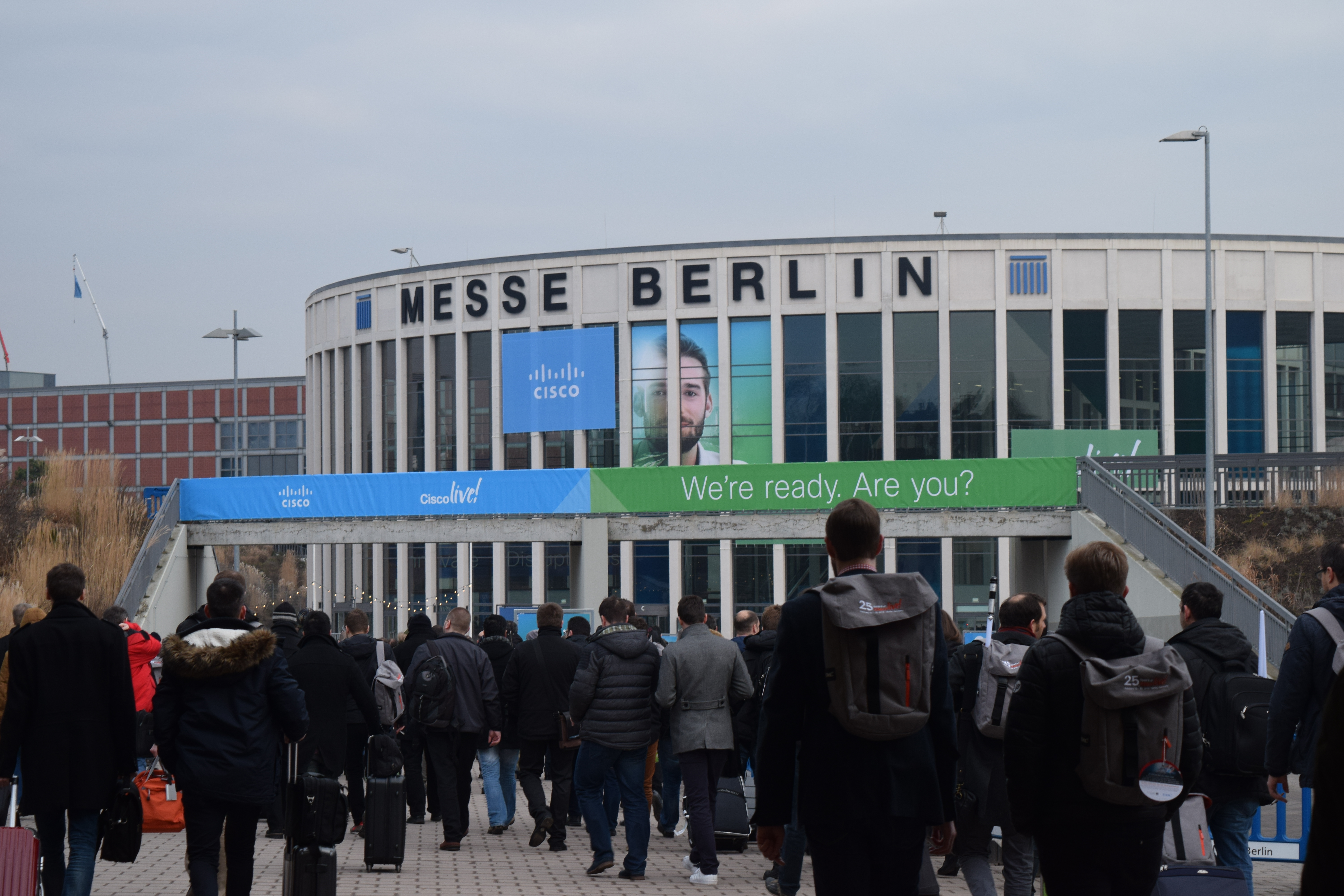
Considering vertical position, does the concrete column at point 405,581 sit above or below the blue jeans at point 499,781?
below

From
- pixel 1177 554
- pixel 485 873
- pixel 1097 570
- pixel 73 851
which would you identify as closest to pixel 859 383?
pixel 1177 554

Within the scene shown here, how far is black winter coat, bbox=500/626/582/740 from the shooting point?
1226 centimetres

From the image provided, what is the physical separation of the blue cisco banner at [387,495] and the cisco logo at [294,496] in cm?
1

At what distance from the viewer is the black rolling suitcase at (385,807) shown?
10.3 meters

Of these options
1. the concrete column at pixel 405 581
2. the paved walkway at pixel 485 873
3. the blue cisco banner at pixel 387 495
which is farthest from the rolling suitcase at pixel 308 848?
the concrete column at pixel 405 581

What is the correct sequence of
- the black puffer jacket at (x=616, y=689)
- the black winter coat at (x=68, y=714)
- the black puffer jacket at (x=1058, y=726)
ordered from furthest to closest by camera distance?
the black puffer jacket at (x=616, y=689) → the black winter coat at (x=68, y=714) → the black puffer jacket at (x=1058, y=726)

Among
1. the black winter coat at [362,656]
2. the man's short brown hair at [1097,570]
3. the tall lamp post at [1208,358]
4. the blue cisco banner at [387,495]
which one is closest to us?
the man's short brown hair at [1097,570]

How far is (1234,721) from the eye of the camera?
25.6 ft

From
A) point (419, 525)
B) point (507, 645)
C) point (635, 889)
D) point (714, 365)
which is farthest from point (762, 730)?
point (714, 365)

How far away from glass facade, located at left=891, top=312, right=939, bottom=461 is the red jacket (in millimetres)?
33183

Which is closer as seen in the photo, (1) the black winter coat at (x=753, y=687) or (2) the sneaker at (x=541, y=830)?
(1) the black winter coat at (x=753, y=687)

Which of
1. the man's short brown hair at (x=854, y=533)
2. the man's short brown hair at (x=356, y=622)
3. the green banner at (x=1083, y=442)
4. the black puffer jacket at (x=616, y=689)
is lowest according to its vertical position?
the black puffer jacket at (x=616, y=689)

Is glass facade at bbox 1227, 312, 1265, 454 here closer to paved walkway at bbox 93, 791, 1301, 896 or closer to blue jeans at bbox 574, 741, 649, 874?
paved walkway at bbox 93, 791, 1301, 896

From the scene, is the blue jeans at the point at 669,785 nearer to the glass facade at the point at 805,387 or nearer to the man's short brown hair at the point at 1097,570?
the man's short brown hair at the point at 1097,570
